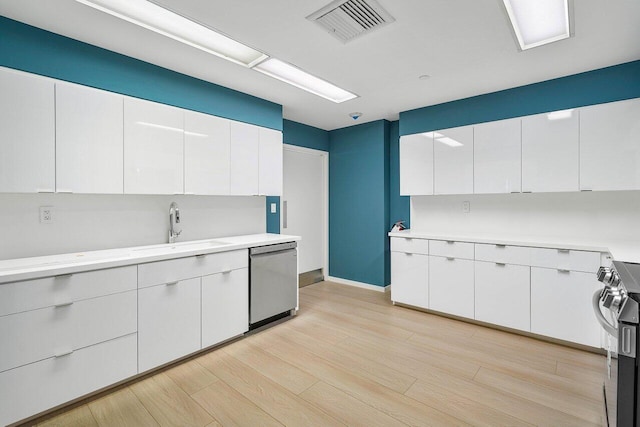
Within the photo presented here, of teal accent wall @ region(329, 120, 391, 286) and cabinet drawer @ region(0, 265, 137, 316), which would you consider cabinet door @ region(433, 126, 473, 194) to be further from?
cabinet drawer @ region(0, 265, 137, 316)

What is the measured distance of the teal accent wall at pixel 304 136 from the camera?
4.41 m

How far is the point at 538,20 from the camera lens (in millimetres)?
2059

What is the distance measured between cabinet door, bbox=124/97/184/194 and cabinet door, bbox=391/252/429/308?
267cm

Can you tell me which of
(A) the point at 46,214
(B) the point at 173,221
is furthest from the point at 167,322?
(A) the point at 46,214

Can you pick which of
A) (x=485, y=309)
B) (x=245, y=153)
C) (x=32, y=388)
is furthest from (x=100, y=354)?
(x=485, y=309)

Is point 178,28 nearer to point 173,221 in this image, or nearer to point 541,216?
point 173,221

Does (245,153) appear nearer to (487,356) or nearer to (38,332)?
(38,332)

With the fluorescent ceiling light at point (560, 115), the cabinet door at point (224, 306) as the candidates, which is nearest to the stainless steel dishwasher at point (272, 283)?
the cabinet door at point (224, 306)

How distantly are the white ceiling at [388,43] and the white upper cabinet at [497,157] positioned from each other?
45cm

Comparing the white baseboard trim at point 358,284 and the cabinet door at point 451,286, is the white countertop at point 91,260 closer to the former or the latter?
the cabinet door at point 451,286

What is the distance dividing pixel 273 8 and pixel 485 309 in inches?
132

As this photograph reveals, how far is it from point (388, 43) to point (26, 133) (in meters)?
2.65

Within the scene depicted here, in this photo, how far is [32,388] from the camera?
178cm

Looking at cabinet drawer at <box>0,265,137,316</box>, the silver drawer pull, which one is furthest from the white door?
the silver drawer pull
